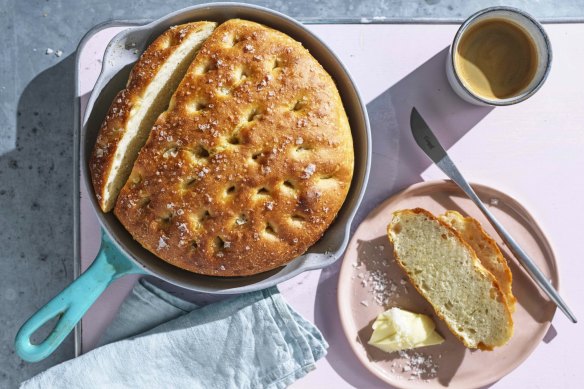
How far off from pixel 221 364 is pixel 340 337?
0.91 feet

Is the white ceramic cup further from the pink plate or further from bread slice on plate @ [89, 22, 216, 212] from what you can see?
bread slice on plate @ [89, 22, 216, 212]

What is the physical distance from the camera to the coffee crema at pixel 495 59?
1.48m

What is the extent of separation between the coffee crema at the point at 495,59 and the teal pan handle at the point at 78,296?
32.9 inches

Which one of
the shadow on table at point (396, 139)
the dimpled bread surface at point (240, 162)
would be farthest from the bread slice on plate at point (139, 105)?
the shadow on table at point (396, 139)

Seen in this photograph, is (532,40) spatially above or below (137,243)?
above

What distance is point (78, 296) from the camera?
1.36m

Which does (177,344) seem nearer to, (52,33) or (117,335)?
(117,335)

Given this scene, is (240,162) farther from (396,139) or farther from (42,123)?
(42,123)

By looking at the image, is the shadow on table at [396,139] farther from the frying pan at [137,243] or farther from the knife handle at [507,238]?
the frying pan at [137,243]

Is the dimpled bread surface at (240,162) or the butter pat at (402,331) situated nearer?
the dimpled bread surface at (240,162)

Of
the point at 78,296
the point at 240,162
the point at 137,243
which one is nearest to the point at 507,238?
the point at 240,162

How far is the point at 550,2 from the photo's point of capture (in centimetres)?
161

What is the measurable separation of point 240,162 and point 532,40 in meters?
0.73

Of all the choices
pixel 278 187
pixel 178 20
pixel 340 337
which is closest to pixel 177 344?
pixel 340 337
